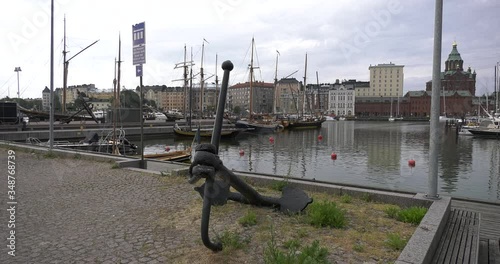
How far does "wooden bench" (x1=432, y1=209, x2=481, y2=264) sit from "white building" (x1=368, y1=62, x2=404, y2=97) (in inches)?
7417

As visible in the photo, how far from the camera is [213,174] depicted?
4.87 metres

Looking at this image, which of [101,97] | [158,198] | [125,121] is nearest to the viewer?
[158,198]

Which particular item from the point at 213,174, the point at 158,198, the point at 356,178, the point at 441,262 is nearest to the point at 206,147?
the point at 213,174

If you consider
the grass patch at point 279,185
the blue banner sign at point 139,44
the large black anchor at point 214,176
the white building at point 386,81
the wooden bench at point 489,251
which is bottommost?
the wooden bench at point 489,251

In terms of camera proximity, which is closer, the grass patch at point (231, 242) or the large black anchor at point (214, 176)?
the large black anchor at point (214, 176)

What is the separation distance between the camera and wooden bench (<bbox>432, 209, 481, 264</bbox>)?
505cm

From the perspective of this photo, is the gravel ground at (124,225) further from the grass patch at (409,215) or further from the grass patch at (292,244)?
the grass patch at (409,215)

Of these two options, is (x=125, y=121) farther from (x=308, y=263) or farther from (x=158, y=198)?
(x=308, y=263)

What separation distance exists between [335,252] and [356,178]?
15.9 metres

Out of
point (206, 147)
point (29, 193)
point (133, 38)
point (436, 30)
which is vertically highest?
point (133, 38)

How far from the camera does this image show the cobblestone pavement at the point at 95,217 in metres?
5.22

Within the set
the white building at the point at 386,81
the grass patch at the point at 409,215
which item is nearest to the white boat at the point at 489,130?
the grass patch at the point at 409,215

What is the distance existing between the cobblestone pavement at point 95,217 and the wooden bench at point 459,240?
3.52 meters

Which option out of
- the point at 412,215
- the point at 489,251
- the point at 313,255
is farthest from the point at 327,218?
the point at 489,251
